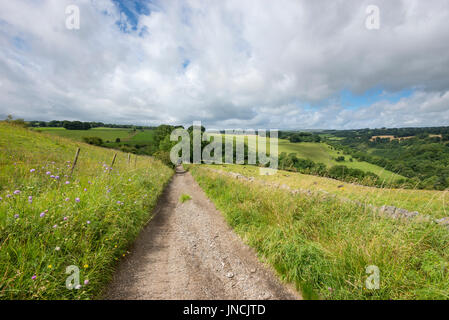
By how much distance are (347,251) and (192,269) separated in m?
3.67

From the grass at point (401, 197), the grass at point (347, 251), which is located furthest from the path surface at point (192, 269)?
the grass at point (401, 197)

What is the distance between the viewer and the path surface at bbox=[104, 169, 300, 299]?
125 inches

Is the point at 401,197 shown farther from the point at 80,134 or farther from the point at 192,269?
the point at 80,134

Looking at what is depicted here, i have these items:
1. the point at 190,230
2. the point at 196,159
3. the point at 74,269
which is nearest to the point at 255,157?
the point at 196,159

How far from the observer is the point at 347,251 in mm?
3607

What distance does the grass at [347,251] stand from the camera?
2963 millimetres

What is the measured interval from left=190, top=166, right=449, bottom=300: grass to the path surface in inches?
17.8

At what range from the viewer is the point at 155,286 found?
127 inches

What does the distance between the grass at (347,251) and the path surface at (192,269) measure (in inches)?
17.8

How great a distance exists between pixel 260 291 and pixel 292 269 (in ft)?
2.92

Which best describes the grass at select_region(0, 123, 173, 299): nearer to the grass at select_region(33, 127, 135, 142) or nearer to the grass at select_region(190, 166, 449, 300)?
the grass at select_region(190, 166, 449, 300)

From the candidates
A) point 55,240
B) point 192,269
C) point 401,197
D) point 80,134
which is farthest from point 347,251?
point 80,134

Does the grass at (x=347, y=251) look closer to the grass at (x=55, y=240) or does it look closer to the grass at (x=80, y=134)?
the grass at (x=55, y=240)
